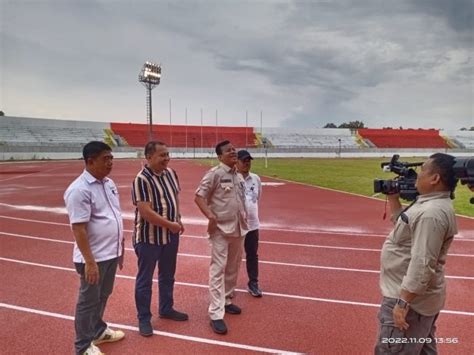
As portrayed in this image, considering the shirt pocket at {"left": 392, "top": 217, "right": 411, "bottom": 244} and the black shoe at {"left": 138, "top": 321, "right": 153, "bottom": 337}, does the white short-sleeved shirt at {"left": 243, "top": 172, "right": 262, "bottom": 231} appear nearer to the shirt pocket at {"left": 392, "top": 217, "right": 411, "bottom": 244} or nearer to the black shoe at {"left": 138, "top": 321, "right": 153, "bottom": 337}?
the black shoe at {"left": 138, "top": 321, "right": 153, "bottom": 337}

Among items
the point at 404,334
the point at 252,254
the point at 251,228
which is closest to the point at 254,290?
the point at 252,254

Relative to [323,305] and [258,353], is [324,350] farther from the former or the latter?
[323,305]

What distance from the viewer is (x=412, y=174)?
101 inches

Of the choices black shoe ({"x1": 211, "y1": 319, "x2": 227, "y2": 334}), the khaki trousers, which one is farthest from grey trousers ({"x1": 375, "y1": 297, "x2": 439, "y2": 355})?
the khaki trousers

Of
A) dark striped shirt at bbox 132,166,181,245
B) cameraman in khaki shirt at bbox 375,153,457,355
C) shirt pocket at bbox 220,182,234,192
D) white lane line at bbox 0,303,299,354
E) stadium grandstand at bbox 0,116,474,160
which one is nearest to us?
cameraman in khaki shirt at bbox 375,153,457,355

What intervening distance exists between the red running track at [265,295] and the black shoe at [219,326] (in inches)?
2.1

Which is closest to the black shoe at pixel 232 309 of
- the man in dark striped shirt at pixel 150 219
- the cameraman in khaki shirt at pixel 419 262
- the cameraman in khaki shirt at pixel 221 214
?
the cameraman in khaki shirt at pixel 221 214

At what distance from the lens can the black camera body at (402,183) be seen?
Answer: 8.16ft

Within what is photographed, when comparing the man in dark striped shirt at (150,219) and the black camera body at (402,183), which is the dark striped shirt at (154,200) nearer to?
the man in dark striped shirt at (150,219)

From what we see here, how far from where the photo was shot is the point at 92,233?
3.10 meters

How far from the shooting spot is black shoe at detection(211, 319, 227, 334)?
3.59 metres

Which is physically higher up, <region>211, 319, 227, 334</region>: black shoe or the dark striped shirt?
the dark striped shirt

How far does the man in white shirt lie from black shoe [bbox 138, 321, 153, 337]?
0.47m

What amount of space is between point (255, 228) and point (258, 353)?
1592 millimetres
